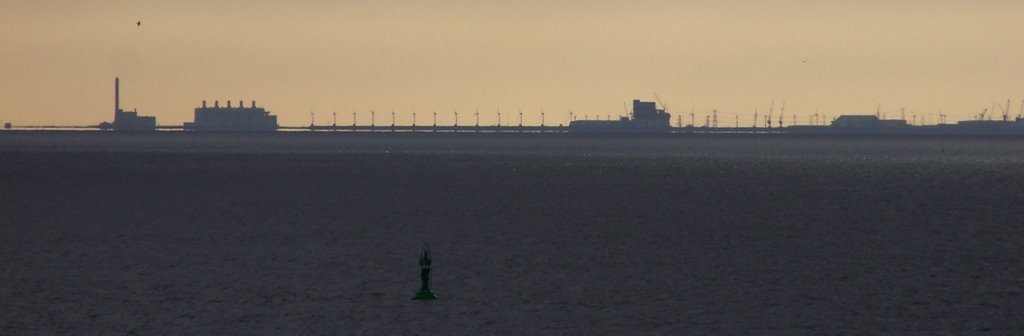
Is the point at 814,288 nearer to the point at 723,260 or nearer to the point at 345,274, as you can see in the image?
the point at 723,260

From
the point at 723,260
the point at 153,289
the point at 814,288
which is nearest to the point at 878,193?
the point at 723,260

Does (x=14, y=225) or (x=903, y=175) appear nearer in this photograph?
(x=14, y=225)

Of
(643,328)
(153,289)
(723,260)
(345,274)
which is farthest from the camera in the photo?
(723,260)

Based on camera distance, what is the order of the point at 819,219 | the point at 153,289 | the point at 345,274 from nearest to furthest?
the point at 153,289 → the point at 345,274 → the point at 819,219

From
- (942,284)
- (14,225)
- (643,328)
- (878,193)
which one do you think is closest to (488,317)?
(643,328)

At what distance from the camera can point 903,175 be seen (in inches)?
5807

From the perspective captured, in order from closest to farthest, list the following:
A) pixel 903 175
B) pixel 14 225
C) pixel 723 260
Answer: pixel 723 260 → pixel 14 225 → pixel 903 175

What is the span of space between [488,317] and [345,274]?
9.76 m

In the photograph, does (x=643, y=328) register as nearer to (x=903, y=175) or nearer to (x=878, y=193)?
(x=878, y=193)

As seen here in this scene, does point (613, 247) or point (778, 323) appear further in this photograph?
point (613, 247)

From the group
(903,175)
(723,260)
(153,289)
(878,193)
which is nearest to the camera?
(153,289)

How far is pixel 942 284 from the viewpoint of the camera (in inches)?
1640

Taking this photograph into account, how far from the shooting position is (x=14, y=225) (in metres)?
64.7

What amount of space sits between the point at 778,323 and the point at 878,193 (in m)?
71.6
